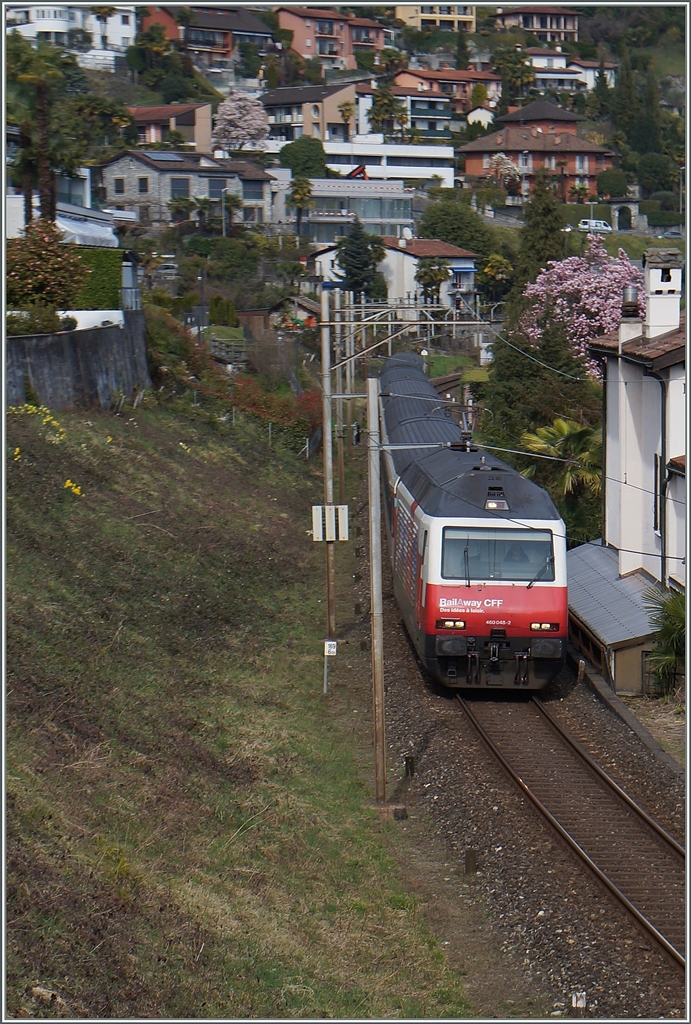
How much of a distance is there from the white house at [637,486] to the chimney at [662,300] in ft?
0.06

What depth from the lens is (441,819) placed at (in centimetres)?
1591

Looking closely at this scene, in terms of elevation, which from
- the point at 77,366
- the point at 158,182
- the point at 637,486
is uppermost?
the point at 158,182

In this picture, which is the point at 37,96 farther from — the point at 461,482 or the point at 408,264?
the point at 408,264

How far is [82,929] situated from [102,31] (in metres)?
164

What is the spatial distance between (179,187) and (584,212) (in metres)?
50.4

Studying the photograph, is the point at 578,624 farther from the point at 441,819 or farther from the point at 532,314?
the point at 532,314

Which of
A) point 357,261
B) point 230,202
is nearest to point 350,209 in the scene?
point 230,202

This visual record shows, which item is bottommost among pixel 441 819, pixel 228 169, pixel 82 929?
pixel 441 819

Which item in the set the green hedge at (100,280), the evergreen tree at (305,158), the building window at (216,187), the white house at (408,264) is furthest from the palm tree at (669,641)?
the evergreen tree at (305,158)

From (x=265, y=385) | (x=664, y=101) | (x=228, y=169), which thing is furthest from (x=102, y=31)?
(x=265, y=385)

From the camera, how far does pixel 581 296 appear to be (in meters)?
52.3

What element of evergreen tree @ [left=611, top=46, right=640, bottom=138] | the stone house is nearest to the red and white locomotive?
the stone house

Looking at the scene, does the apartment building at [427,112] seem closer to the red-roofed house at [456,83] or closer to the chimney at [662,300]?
the red-roofed house at [456,83]

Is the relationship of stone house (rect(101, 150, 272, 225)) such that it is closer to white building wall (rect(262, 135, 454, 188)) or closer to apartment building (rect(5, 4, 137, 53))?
white building wall (rect(262, 135, 454, 188))
